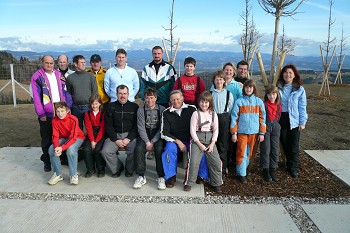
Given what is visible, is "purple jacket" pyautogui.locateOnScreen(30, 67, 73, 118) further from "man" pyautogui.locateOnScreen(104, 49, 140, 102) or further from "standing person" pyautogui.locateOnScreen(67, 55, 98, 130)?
"man" pyautogui.locateOnScreen(104, 49, 140, 102)

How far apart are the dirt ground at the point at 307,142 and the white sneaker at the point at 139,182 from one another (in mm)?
966

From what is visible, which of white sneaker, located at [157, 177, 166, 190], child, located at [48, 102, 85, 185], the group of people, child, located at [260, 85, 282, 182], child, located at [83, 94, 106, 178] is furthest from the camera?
child, located at [83, 94, 106, 178]

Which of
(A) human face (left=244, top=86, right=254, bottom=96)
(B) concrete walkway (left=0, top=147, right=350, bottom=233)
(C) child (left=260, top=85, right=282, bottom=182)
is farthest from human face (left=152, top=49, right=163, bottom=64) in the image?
(B) concrete walkway (left=0, top=147, right=350, bottom=233)

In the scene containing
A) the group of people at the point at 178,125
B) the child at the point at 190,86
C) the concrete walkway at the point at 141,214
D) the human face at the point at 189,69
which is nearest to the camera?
the concrete walkway at the point at 141,214

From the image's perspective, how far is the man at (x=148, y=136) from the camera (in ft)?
14.6

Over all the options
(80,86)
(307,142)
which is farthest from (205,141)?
(307,142)

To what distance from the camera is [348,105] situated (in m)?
12.1

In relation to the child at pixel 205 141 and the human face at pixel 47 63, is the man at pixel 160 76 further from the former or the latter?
the human face at pixel 47 63

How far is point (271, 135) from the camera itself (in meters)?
4.64

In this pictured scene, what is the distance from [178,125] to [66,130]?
70.4 inches

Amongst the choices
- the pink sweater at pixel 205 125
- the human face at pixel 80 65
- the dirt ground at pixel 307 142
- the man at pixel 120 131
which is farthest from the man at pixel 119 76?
the dirt ground at pixel 307 142

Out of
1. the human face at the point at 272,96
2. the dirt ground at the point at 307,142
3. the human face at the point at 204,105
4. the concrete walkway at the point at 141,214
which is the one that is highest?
the human face at the point at 272,96

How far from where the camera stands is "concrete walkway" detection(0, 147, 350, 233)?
3.28 metres

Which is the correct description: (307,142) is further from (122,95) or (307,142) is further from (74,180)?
(74,180)
